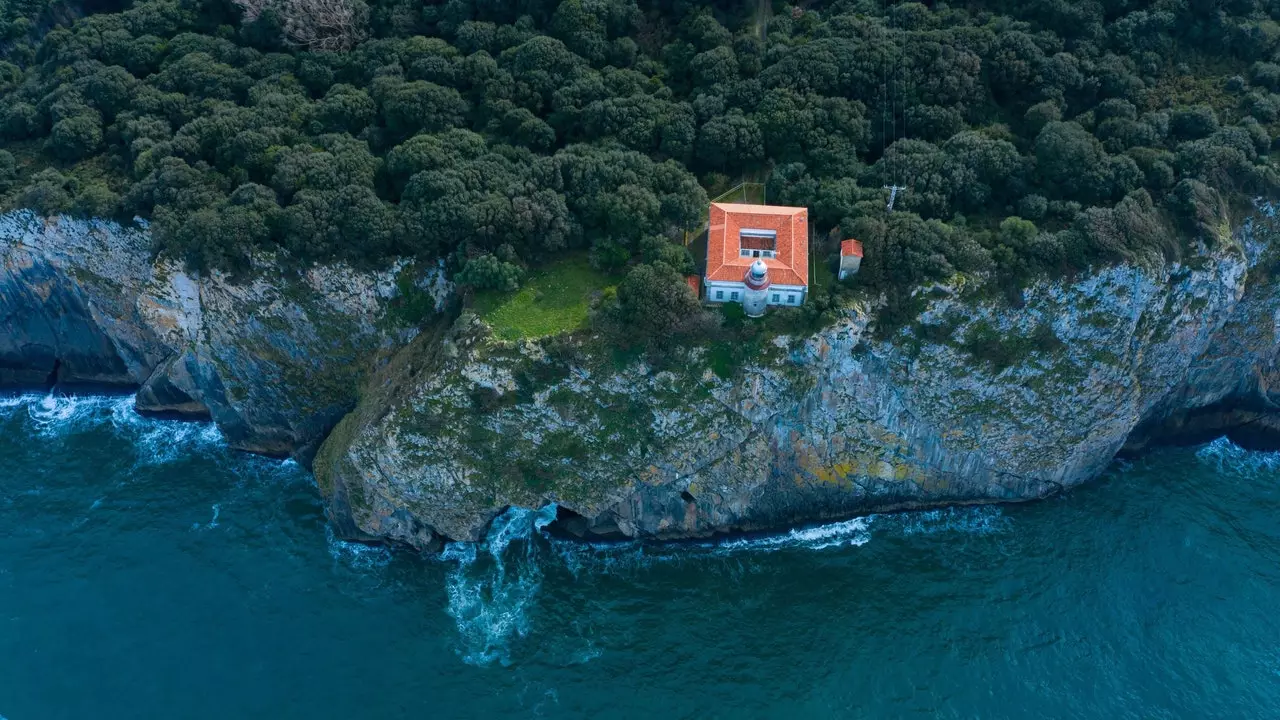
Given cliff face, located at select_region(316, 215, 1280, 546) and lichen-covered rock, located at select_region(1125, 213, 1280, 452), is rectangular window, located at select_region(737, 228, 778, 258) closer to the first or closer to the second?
cliff face, located at select_region(316, 215, 1280, 546)

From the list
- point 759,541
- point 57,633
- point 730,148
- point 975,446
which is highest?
point 730,148

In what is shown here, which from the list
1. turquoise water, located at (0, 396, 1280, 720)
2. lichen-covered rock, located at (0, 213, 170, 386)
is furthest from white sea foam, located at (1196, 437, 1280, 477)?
lichen-covered rock, located at (0, 213, 170, 386)

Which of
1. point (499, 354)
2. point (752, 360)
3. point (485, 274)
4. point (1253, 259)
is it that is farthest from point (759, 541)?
point (1253, 259)

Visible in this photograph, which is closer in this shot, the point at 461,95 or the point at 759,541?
the point at 759,541

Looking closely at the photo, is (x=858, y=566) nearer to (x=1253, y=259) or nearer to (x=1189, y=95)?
(x=1253, y=259)

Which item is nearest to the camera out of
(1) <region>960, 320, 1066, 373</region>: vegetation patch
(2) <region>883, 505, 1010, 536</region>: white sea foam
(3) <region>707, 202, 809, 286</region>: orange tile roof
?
(3) <region>707, 202, 809, 286</region>: orange tile roof

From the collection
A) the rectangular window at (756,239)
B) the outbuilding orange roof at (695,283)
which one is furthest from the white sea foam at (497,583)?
the rectangular window at (756,239)

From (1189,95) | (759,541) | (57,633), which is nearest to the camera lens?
(57,633)

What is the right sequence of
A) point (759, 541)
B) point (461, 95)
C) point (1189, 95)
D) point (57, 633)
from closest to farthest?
point (57, 633) → point (759, 541) → point (1189, 95) → point (461, 95)

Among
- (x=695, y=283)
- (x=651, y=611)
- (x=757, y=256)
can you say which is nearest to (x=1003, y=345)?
(x=757, y=256)
